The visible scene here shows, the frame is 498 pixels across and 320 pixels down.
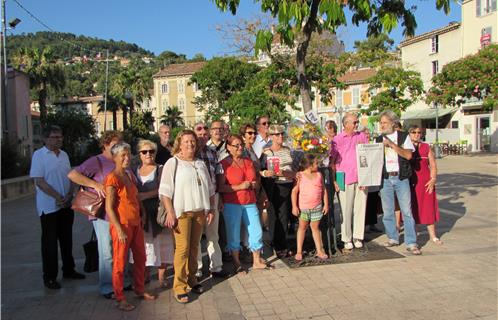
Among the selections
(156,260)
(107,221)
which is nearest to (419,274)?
(156,260)

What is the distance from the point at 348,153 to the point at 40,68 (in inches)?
1652

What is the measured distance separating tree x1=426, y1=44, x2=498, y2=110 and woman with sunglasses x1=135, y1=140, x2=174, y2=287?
75.3 ft

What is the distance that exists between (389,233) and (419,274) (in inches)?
52.9

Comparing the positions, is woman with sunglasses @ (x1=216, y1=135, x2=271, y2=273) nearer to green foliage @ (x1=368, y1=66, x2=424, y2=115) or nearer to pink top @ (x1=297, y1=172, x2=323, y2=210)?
pink top @ (x1=297, y1=172, x2=323, y2=210)

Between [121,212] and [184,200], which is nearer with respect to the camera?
[121,212]

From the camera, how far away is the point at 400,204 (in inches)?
248

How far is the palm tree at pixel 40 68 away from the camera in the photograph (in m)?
41.3

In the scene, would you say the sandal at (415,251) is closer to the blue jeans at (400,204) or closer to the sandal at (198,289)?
the blue jeans at (400,204)

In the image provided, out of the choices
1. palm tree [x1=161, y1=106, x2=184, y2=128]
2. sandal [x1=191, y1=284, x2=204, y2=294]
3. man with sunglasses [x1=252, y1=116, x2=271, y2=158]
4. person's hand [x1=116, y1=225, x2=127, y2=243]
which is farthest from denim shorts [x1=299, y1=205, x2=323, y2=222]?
palm tree [x1=161, y1=106, x2=184, y2=128]

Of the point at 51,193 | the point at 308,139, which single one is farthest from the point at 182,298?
the point at 308,139

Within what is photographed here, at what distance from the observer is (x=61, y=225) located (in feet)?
17.1

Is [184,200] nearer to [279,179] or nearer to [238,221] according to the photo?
[238,221]

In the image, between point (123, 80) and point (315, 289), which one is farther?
point (123, 80)

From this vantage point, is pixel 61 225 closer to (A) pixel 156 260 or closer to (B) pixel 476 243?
(A) pixel 156 260
